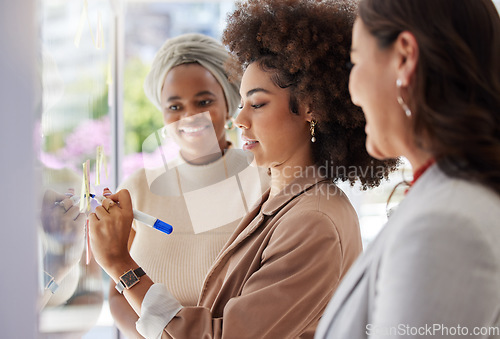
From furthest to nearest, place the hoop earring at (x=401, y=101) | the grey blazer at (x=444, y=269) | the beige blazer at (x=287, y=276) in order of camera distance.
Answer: the beige blazer at (x=287, y=276) < the hoop earring at (x=401, y=101) < the grey blazer at (x=444, y=269)

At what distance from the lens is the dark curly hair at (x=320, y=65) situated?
1110 mm

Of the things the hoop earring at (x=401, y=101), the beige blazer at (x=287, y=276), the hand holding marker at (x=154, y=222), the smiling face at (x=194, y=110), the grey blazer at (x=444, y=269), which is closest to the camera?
the grey blazer at (x=444, y=269)

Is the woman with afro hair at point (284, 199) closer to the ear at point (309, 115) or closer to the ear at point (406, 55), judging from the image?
the ear at point (309, 115)

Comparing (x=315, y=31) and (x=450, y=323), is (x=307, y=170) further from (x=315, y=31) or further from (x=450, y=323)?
(x=450, y=323)

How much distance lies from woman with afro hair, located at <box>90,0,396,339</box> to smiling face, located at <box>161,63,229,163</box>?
310 millimetres

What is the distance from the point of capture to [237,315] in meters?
0.94

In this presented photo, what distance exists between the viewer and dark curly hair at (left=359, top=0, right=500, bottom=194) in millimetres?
582

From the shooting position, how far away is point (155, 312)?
0.97 meters

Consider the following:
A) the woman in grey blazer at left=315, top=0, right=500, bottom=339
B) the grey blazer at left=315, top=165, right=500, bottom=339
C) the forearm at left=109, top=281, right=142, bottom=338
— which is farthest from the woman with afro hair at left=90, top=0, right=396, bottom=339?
the grey blazer at left=315, top=165, right=500, bottom=339

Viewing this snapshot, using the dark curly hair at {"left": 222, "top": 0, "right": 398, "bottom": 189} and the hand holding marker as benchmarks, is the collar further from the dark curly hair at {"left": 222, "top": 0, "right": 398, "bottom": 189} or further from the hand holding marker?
the hand holding marker

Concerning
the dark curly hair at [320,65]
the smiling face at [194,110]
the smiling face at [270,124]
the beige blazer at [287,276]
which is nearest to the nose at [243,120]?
the smiling face at [270,124]

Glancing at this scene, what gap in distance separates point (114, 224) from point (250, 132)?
386mm

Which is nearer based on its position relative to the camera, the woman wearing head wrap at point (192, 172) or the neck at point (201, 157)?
the woman wearing head wrap at point (192, 172)

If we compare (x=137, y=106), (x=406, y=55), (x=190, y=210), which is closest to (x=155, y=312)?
(x=190, y=210)
